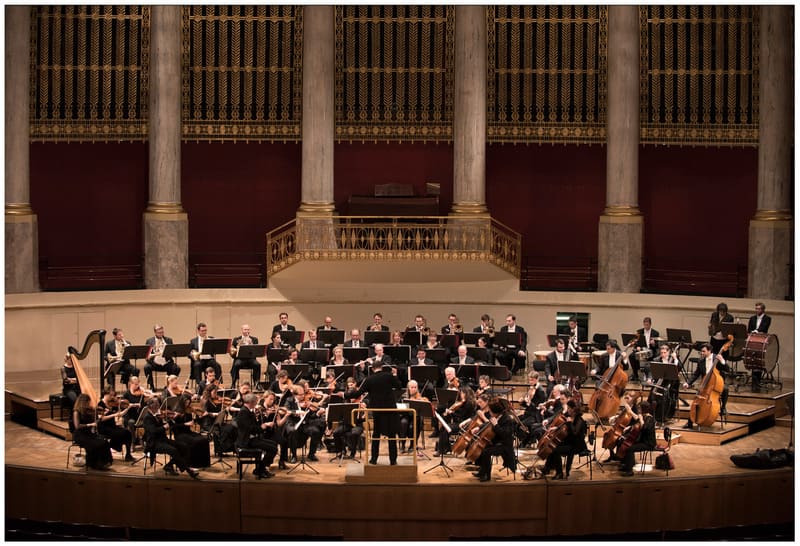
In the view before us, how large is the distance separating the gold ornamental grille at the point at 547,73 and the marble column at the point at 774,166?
126 inches

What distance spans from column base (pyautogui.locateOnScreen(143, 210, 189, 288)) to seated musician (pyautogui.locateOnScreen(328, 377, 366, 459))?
7.54 m

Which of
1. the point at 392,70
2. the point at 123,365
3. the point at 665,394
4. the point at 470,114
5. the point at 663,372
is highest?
the point at 392,70

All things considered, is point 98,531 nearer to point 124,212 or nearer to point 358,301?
point 358,301

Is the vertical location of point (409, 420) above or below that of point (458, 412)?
below

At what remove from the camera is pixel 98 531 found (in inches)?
747

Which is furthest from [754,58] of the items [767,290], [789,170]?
[767,290]

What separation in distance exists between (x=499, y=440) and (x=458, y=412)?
48.1 inches

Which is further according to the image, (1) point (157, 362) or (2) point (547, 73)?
(2) point (547, 73)

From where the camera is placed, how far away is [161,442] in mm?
18906

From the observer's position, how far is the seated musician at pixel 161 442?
18.8 metres

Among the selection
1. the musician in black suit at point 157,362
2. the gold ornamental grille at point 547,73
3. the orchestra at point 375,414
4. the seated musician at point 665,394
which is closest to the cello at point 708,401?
the orchestra at point 375,414

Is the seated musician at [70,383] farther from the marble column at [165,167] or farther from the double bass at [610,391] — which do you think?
the double bass at [610,391]

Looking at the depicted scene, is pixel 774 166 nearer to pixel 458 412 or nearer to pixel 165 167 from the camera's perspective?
pixel 458 412

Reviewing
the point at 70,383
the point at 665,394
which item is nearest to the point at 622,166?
the point at 665,394
